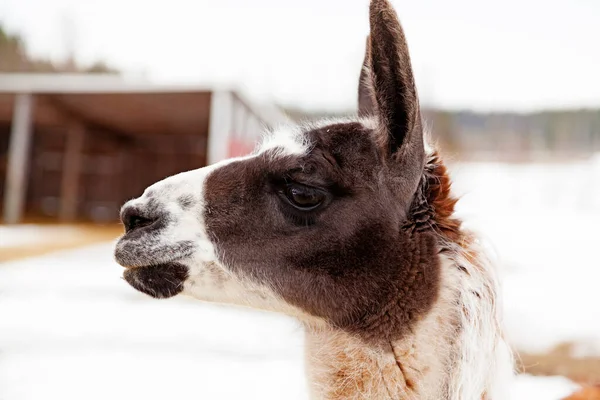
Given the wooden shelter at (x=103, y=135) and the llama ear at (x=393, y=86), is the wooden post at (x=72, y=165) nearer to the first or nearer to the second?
the wooden shelter at (x=103, y=135)

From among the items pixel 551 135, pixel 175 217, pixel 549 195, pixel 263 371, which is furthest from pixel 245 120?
pixel 551 135

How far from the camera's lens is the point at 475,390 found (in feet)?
5.46

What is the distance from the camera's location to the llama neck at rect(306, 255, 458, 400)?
1.67 metres

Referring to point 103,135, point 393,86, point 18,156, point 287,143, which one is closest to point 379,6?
point 393,86

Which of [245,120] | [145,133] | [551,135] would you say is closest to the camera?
[245,120]

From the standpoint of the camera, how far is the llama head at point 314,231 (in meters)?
→ 1.72

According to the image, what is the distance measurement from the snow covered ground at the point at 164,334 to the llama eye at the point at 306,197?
21.8 inches

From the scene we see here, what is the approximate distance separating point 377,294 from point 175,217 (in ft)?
2.35

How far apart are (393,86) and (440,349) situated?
0.86m

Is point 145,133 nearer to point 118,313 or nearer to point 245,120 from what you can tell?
point 245,120

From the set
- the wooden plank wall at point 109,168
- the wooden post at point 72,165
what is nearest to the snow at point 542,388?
the wooden post at point 72,165

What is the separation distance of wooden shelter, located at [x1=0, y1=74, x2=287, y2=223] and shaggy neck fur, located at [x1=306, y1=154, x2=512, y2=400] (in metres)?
3.86

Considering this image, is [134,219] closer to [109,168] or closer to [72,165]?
[72,165]

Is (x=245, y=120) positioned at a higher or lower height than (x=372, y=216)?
higher
